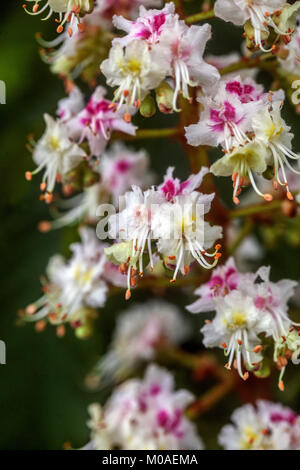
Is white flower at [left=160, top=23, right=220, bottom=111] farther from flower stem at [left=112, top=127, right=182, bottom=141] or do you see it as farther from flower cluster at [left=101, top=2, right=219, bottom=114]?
flower stem at [left=112, top=127, right=182, bottom=141]

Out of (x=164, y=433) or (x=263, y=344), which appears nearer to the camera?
(x=263, y=344)

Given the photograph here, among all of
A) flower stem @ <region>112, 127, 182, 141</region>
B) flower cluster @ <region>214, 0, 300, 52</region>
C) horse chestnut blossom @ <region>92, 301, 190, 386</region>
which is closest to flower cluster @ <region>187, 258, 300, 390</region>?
flower stem @ <region>112, 127, 182, 141</region>

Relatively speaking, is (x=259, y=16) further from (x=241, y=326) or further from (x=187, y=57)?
(x=241, y=326)

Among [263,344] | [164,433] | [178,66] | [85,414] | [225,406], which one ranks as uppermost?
[178,66]

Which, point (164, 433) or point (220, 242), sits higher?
point (220, 242)

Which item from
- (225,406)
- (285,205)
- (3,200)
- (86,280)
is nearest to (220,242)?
(285,205)

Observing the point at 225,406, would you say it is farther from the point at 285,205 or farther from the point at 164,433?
the point at 285,205
